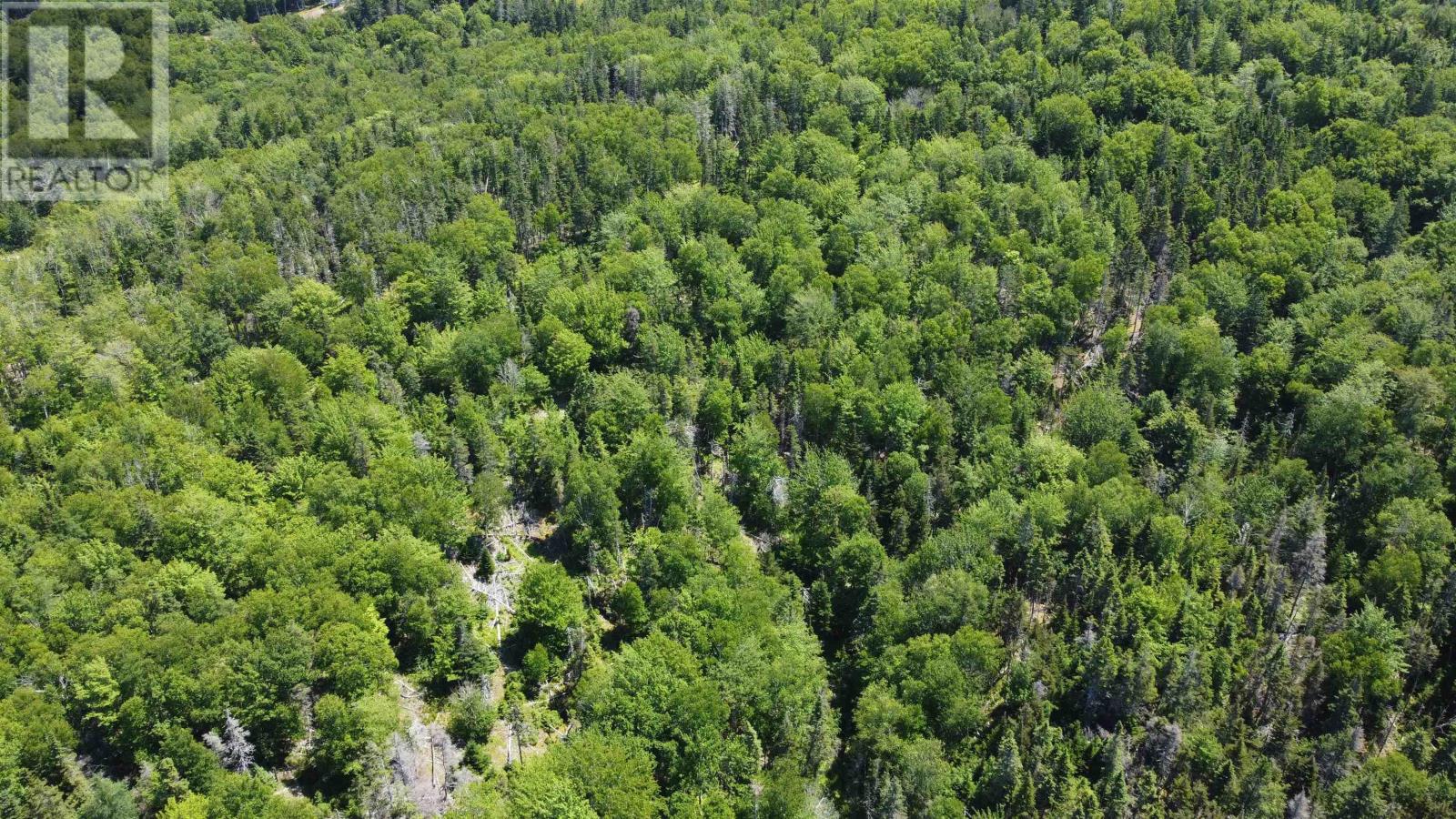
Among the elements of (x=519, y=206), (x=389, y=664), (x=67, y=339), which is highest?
(x=519, y=206)

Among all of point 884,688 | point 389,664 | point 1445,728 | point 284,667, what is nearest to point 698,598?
point 884,688

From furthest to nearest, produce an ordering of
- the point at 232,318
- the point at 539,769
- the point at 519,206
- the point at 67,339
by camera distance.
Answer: the point at 519,206, the point at 232,318, the point at 67,339, the point at 539,769

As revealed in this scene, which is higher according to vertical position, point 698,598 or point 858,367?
point 858,367

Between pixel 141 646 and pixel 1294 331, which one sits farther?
pixel 1294 331

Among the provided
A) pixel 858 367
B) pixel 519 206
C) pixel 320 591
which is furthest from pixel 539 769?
pixel 519 206

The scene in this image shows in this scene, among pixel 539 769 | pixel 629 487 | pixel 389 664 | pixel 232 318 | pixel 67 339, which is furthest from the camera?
pixel 232 318

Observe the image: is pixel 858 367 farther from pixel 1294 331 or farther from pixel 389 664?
pixel 389 664
